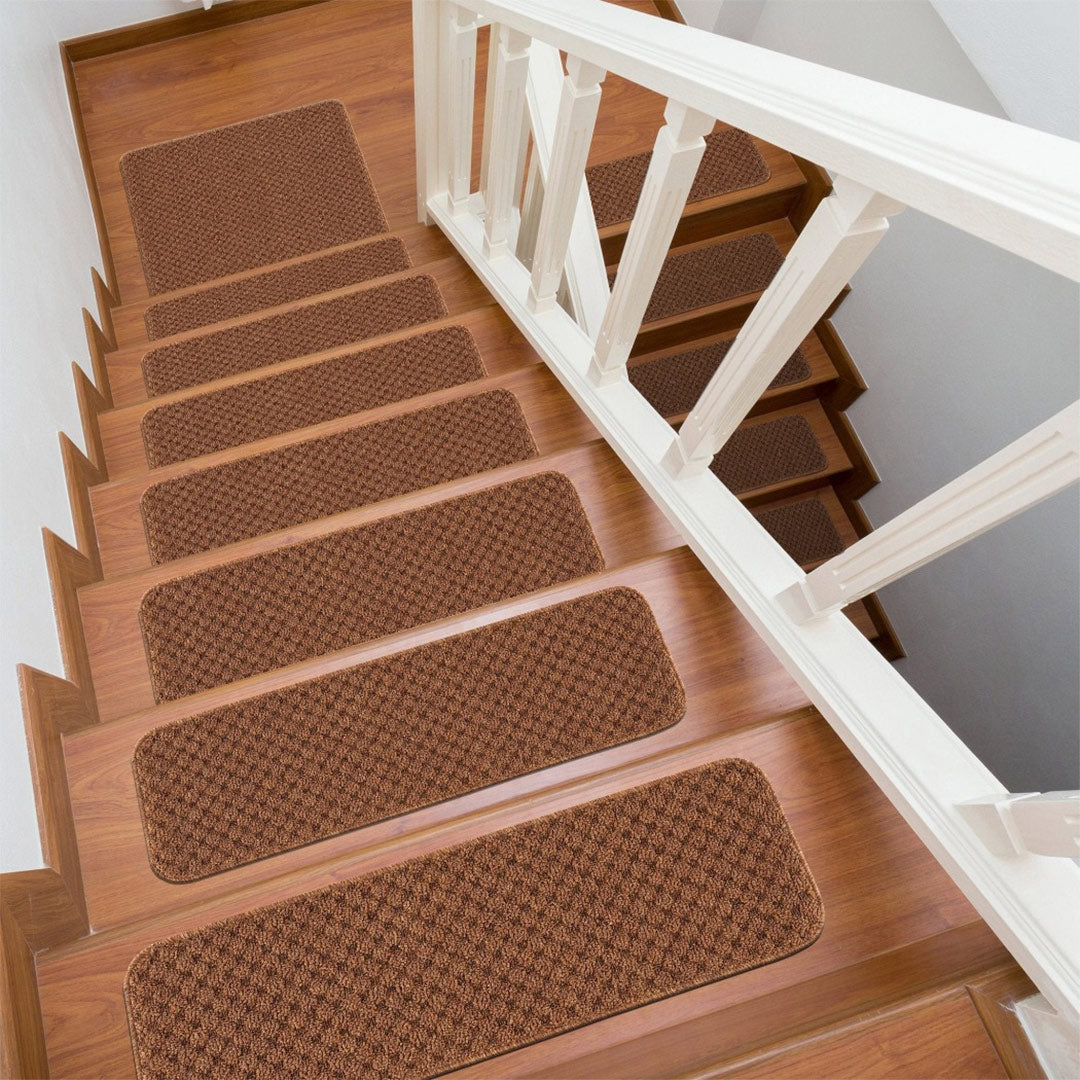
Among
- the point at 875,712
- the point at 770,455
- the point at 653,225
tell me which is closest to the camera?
the point at 875,712

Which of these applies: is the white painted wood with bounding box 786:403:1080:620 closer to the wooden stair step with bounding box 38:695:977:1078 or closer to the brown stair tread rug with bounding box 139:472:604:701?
the wooden stair step with bounding box 38:695:977:1078

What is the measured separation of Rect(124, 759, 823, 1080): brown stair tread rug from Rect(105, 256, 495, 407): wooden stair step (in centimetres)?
156

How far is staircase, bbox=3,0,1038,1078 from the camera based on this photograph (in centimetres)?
108

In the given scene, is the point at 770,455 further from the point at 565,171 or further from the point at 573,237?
the point at 565,171

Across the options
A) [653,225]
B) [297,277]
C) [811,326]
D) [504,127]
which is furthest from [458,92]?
[811,326]

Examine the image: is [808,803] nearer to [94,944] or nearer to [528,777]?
[528,777]

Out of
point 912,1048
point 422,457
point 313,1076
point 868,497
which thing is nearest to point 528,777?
point 313,1076

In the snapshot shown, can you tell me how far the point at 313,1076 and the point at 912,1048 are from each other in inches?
26.7

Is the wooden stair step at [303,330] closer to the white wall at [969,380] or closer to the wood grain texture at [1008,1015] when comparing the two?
the white wall at [969,380]

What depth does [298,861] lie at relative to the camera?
128 cm

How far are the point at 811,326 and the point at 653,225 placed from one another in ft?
1.20

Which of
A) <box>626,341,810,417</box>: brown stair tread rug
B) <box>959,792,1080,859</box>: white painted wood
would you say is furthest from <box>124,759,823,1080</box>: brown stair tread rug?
<box>626,341,810,417</box>: brown stair tread rug

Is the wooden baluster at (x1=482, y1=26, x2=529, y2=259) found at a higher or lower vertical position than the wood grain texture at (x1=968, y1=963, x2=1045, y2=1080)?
higher

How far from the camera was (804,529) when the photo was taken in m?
3.36
